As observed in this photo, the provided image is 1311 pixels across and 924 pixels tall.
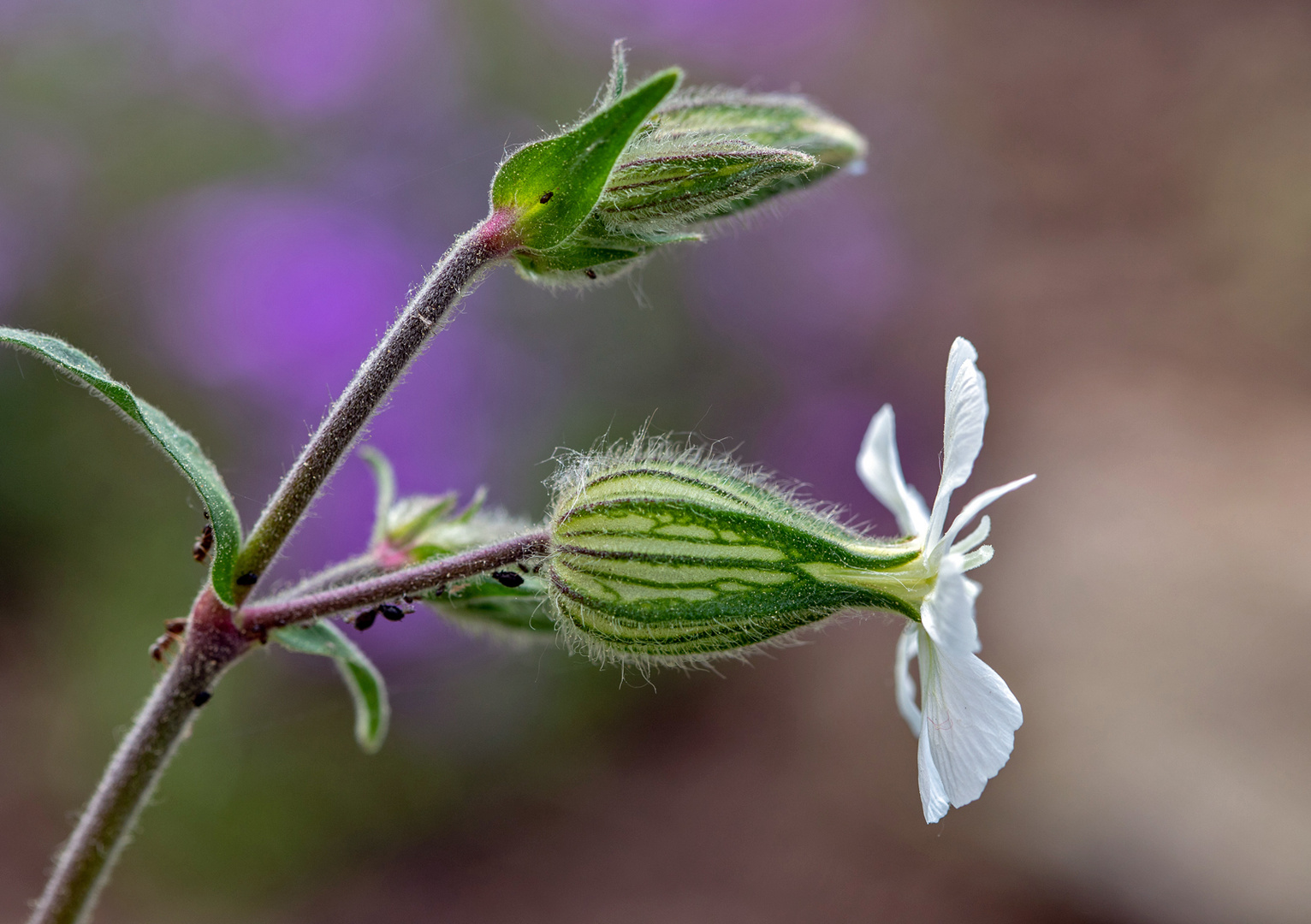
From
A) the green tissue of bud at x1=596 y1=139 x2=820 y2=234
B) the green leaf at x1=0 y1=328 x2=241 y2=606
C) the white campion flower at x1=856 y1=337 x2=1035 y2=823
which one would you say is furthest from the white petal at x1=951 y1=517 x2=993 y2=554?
the green leaf at x1=0 y1=328 x2=241 y2=606

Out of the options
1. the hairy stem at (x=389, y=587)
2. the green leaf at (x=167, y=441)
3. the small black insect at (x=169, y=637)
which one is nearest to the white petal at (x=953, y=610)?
the hairy stem at (x=389, y=587)

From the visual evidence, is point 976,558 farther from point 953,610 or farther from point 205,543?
point 205,543

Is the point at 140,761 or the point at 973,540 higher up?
the point at 973,540

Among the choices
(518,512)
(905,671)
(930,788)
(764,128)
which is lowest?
(930,788)

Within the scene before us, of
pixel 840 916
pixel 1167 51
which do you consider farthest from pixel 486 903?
pixel 1167 51

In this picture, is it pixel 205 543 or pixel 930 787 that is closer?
pixel 930 787

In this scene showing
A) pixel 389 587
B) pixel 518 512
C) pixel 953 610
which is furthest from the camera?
pixel 518 512

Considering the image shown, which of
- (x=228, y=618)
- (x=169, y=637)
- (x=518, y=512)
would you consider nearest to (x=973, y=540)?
(x=228, y=618)

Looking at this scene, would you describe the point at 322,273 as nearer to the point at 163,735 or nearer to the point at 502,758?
the point at 502,758
